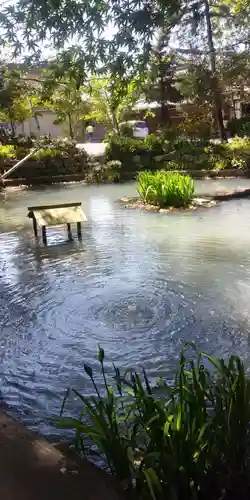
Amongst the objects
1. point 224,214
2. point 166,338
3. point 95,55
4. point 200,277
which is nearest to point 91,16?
point 95,55

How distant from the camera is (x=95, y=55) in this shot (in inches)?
149

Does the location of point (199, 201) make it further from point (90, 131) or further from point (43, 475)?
point (90, 131)

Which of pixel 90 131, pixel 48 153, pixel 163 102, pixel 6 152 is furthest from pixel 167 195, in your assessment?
pixel 90 131

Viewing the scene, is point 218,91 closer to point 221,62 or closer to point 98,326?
point 221,62

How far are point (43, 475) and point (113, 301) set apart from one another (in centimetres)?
331

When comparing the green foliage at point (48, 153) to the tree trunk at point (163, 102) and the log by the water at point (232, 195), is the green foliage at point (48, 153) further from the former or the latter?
the log by the water at point (232, 195)

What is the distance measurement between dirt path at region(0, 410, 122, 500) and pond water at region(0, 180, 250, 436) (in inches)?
28.2

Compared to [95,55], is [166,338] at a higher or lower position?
lower

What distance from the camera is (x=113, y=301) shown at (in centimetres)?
551

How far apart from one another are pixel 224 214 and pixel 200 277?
521cm

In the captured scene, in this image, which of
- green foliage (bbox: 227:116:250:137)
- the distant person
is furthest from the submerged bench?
the distant person

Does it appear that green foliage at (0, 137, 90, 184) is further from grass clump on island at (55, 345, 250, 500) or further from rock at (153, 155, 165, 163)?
grass clump on island at (55, 345, 250, 500)

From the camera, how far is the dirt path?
6.95ft

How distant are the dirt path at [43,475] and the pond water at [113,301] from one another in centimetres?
72
